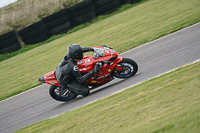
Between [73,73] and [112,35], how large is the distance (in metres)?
6.61

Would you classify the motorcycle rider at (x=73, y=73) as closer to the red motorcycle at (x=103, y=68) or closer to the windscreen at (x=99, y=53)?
the red motorcycle at (x=103, y=68)

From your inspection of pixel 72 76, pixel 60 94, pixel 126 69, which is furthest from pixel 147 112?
pixel 60 94

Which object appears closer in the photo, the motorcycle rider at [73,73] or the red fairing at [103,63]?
the motorcycle rider at [73,73]

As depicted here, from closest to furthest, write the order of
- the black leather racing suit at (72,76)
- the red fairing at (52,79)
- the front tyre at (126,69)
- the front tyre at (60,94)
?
the black leather racing suit at (72,76) < the front tyre at (126,69) < the red fairing at (52,79) < the front tyre at (60,94)

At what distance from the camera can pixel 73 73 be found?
6449 millimetres

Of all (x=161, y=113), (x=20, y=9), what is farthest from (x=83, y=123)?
(x=20, y=9)

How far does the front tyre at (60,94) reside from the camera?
23.0 feet

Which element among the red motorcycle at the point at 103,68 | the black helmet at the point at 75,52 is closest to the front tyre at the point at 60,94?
the red motorcycle at the point at 103,68

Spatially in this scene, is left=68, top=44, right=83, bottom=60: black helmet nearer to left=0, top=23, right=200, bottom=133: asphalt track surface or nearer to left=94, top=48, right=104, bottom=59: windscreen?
left=94, top=48, right=104, bottom=59: windscreen

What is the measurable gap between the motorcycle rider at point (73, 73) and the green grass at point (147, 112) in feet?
Result: 3.63


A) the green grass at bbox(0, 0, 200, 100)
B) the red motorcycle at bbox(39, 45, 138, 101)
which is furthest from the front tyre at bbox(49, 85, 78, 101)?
the green grass at bbox(0, 0, 200, 100)

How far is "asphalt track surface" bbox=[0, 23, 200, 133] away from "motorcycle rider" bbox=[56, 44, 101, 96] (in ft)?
1.27

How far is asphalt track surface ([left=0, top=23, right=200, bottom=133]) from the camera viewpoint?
6.61 metres

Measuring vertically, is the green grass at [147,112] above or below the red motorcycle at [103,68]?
below
